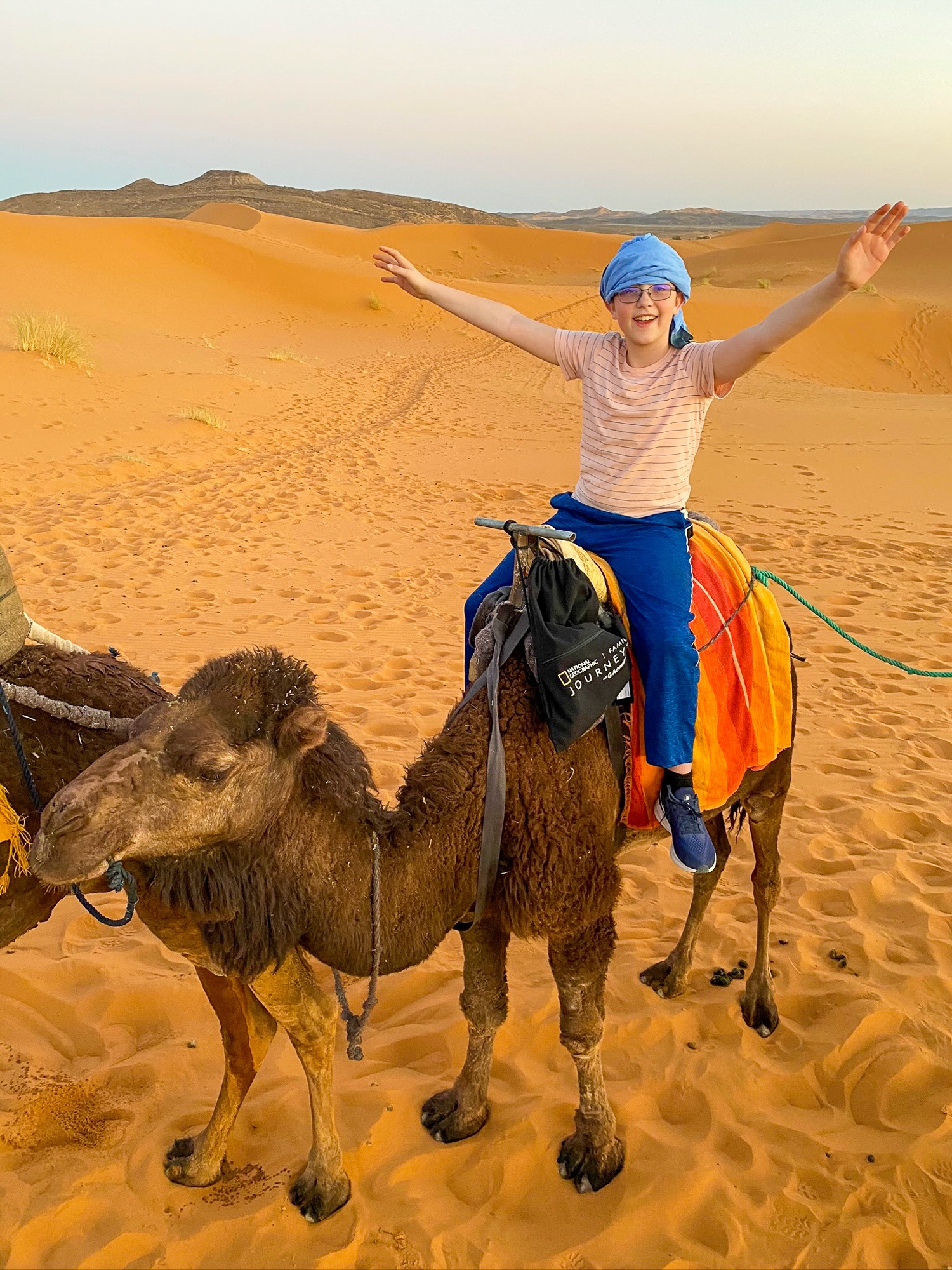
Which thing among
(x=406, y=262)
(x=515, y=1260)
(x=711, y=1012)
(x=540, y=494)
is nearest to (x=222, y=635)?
(x=406, y=262)

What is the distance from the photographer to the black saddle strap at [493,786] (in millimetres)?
2547

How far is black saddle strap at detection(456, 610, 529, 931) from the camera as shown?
2547 millimetres

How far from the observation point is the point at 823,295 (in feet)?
8.70

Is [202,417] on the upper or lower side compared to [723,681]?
lower

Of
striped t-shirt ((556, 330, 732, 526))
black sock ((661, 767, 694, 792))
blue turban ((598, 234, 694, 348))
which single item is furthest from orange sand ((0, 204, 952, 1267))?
blue turban ((598, 234, 694, 348))

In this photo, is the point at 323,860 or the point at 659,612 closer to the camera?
the point at 323,860

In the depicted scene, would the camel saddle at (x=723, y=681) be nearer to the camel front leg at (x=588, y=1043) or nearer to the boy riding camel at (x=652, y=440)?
the boy riding camel at (x=652, y=440)

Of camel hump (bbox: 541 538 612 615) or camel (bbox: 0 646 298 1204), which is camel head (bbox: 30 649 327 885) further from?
camel hump (bbox: 541 538 612 615)

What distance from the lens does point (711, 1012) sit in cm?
383

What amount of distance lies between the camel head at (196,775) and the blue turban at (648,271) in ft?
5.91

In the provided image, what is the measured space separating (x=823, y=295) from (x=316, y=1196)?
11.1 feet

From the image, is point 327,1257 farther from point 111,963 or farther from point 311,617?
point 311,617

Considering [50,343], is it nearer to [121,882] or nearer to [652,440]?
[652,440]

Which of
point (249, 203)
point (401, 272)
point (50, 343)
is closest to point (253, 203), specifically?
point (249, 203)
